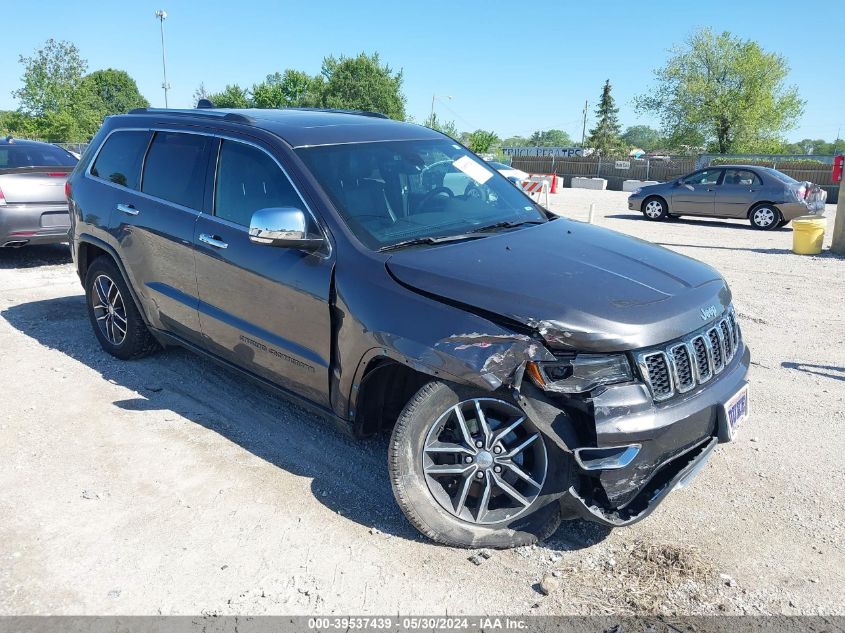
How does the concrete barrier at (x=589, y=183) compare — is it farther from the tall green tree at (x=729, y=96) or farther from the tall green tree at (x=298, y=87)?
the tall green tree at (x=298, y=87)

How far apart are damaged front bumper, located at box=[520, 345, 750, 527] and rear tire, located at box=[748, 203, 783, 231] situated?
14.4m

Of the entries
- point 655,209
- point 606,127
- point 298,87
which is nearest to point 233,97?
point 298,87

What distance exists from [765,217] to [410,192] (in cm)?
1424

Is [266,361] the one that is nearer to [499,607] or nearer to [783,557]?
[499,607]

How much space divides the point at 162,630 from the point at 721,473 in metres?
3.03

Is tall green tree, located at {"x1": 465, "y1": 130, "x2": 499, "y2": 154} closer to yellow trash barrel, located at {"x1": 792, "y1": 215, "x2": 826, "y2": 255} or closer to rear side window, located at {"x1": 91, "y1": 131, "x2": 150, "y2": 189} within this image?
yellow trash barrel, located at {"x1": 792, "y1": 215, "x2": 826, "y2": 255}

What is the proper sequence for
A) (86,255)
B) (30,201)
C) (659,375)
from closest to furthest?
(659,375)
(86,255)
(30,201)

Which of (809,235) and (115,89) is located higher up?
(115,89)

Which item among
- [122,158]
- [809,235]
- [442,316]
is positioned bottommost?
[809,235]

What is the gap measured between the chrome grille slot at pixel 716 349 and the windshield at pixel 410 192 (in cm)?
139

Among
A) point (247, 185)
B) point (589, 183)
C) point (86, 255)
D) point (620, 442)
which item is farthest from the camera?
point (589, 183)

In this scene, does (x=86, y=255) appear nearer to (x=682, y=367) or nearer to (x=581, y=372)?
(x=581, y=372)

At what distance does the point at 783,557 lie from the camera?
10.4 feet

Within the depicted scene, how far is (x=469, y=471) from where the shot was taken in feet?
10.2
